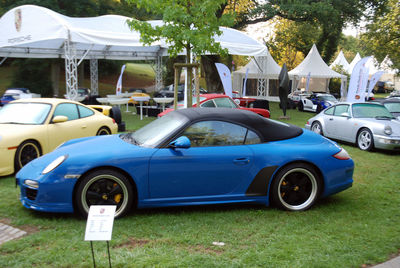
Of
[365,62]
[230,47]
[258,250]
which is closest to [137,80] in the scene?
[230,47]

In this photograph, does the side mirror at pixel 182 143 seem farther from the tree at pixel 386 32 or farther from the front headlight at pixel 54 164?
the tree at pixel 386 32

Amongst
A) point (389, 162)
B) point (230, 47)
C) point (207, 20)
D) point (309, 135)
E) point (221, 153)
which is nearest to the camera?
point (221, 153)

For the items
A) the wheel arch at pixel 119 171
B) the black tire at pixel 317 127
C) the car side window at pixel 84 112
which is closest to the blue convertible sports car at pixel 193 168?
the wheel arch at pixel 119 171

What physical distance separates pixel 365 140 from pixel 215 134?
6.20 m

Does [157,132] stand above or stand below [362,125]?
above

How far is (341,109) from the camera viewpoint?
405 inches

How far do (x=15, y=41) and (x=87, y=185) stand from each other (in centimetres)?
1469

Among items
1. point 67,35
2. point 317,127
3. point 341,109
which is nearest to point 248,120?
point 341,109

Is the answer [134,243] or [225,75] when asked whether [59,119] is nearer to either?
[134,243]

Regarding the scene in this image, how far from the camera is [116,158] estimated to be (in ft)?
13.8

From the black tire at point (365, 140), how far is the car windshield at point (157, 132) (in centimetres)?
617

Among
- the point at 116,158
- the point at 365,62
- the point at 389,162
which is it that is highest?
the point at 365,62

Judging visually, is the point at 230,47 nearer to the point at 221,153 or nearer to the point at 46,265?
the point at 221,153

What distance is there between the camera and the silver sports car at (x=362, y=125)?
28.7ft
